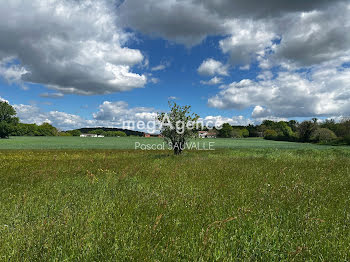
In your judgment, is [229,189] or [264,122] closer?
[229,189]

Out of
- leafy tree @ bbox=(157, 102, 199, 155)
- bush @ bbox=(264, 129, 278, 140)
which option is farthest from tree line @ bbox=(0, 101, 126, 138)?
bush @ bbox=(264, 129, 278, 140)

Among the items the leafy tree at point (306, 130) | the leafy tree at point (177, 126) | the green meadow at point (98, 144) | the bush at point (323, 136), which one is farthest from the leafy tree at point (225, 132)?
the leafy tree at point (177, 126)

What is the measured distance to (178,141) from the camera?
62.1 feet

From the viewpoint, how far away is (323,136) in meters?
60.6

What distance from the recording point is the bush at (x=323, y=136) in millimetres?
58612

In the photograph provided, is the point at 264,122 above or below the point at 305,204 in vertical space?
above

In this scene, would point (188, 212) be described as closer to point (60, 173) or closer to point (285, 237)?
point (285, 237)

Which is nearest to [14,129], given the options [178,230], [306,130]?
[178,230]

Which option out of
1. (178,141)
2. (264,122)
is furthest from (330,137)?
(264,122)

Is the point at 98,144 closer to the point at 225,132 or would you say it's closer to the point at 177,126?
the point at 177,126

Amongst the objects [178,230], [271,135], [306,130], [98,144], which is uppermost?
[306,130]

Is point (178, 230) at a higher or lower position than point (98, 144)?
higher

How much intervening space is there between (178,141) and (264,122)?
14712 cm

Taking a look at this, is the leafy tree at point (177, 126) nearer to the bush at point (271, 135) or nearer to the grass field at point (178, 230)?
the grass field at point (178, 230)
